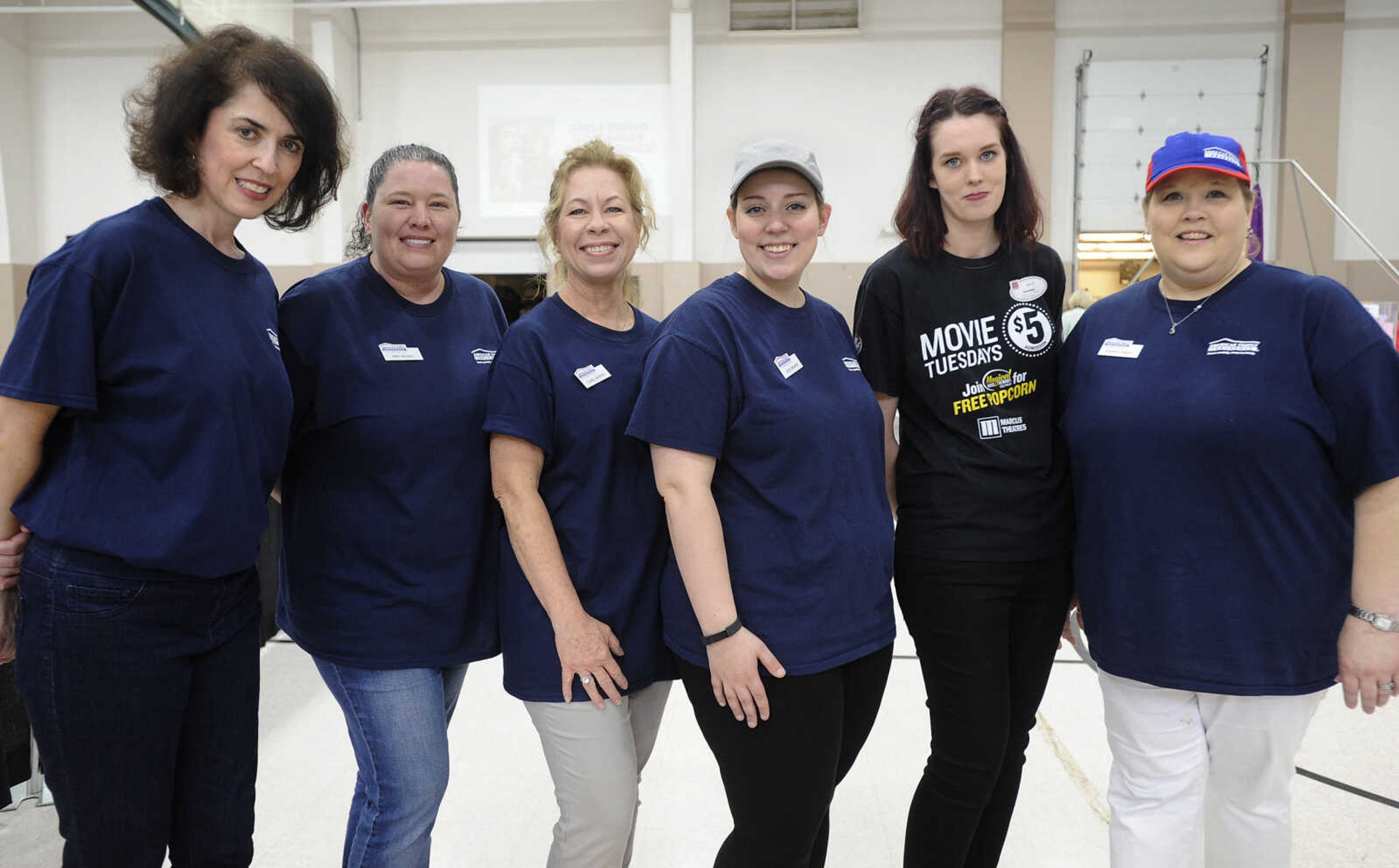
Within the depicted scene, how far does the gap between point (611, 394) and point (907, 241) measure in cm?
70

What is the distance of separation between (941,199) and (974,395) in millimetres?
408

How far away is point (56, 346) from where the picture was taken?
3.89ft

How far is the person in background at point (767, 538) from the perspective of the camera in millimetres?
1402

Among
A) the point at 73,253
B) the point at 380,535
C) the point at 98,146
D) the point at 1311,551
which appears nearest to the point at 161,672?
the point at 380,535

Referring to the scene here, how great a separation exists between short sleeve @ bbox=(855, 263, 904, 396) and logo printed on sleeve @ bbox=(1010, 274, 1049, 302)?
22cm

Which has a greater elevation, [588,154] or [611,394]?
[588,154]

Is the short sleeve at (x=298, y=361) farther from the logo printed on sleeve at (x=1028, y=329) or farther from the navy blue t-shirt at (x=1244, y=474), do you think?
the navy blue t-shirt at (x=1244, y=474)

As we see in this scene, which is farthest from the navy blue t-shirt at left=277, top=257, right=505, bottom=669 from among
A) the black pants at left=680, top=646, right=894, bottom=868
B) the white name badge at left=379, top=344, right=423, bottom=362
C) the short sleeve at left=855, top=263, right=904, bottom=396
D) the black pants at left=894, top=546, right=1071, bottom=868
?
the black pants at left=894, top=546, right=1071, bottom=868

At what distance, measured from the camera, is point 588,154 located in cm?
165

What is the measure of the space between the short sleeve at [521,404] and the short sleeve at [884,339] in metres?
0.62

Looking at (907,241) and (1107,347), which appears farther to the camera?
(907,241)

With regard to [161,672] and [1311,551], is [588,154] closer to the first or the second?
[161,672]

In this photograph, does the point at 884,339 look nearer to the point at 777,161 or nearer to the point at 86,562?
the point at 777,161

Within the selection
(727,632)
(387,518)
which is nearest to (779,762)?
(727,632)
